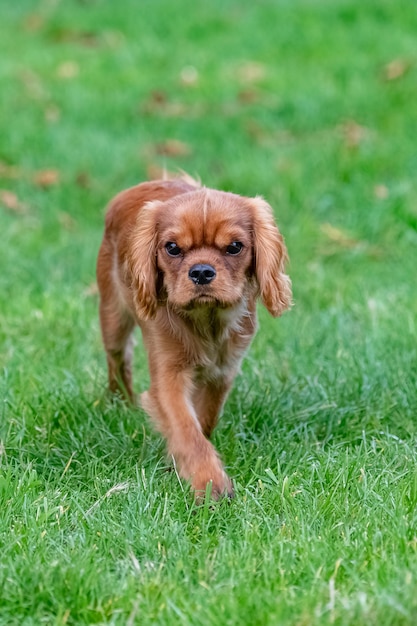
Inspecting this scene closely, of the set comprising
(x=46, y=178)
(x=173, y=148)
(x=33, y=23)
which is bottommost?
(x=46, y=178)

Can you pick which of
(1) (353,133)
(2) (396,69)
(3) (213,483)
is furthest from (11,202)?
(3) (213,483)

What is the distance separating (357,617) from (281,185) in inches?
190

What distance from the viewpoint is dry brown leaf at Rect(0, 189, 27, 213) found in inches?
267

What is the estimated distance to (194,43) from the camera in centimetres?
1056

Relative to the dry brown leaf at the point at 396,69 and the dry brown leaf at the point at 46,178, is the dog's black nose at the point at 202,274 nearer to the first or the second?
the dry brown leaf at the point at 46,178

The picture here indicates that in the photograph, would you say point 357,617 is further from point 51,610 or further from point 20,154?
point 20,154

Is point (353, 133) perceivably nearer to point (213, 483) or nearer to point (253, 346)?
point (253, 346)

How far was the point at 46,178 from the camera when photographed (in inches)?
283

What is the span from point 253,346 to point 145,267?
3.95 ft

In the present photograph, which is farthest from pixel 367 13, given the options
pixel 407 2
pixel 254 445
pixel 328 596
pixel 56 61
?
pixel 328 596

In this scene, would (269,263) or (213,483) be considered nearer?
(213,483)

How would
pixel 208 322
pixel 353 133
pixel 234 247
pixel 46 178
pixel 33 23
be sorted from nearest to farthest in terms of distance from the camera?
1. pixel 234 247
2. pixel 208 322
3. pixel 46 178
4. pixel 353 133
5. pixel 33 23

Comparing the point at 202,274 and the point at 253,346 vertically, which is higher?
the point at 202,274

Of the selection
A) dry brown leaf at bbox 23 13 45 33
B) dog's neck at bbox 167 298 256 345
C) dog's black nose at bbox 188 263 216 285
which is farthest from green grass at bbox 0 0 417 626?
dry brown leaf at bbox 23 13 45 33
